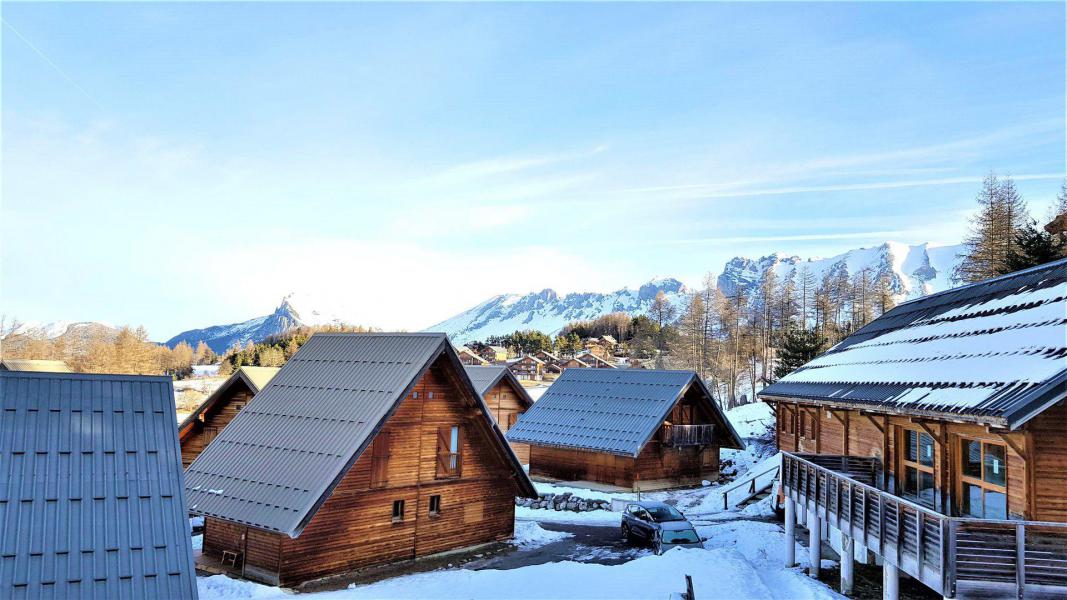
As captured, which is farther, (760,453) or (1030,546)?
(760,453)

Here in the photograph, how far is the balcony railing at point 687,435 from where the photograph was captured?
1406 inches

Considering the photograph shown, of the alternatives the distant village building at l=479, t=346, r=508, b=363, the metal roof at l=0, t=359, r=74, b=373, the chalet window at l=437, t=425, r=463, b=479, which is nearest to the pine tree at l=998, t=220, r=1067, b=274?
the chalet window at l=437, t=425, r=463, b=479

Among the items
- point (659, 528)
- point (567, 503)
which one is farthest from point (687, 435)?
point (659, 528)

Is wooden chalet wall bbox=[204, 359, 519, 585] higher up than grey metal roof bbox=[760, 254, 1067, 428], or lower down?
lower down

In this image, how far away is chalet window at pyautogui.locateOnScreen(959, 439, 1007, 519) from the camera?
44.8 ft

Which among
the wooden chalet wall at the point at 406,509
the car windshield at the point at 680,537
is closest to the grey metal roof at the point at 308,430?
the wooden chalet wall at the point at 406,509

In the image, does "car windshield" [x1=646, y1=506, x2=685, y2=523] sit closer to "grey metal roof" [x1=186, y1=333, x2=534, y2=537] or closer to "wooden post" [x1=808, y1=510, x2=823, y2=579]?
"grey metal roof" [x1=186, y1=333, x2=534, y2=537]

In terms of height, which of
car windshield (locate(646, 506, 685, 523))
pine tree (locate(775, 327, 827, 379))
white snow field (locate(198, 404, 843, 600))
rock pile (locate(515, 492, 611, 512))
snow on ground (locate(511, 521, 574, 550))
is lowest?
rock pile (locate(515, 492, 611, 512))

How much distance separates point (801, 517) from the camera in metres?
22.0

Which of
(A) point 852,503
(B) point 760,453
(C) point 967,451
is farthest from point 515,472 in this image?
(B) point 760,453

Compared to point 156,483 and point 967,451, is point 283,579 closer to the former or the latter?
point 156,483

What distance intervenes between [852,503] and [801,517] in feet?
20.4

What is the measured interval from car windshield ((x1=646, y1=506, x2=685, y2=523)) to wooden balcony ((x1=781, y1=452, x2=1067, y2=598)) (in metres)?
9.60

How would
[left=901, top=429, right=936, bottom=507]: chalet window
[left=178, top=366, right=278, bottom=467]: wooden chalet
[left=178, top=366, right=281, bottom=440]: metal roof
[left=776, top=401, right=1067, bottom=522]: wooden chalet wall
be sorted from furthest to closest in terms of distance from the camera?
1. [left=178, top=366, right=278, bottom=467]: wooden chalet
2. [left=178, top=366, right=281, bottom=440]: metal roof
3. [left=901, top=429, right=936, bottom=507]: chalet window
4. [left=776, top=401, right=1067, bottom=522]: wooden chalet wall
